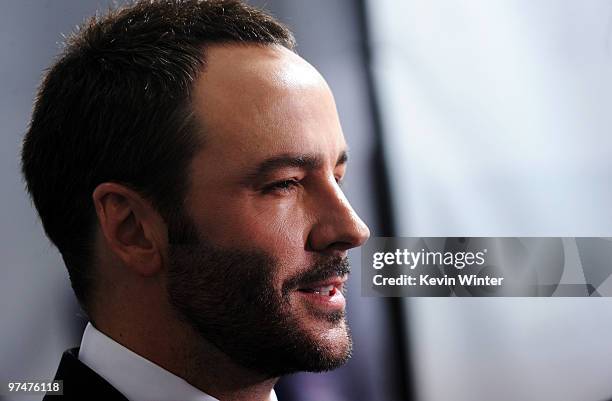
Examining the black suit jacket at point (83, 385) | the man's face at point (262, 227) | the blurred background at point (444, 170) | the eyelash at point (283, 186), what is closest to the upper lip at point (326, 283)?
the man's face at point (262, 227)

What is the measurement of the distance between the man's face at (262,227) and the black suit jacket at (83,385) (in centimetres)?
13

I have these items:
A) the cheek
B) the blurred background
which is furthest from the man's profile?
the blurred background

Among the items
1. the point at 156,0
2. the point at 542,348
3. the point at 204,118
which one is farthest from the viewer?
the point at 542,348

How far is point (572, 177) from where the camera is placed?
5.05ft

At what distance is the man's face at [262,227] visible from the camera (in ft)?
3.35

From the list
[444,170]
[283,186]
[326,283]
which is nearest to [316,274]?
[326,283]

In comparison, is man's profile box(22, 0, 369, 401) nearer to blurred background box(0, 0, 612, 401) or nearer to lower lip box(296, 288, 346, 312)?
lower lip box(296, 288, 346, 312)

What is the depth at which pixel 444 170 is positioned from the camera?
155 centimetres

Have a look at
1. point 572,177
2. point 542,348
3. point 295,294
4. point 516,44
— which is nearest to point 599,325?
point 542,348

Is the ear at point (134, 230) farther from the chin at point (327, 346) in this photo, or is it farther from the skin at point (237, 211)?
the chin at point (327, 346)

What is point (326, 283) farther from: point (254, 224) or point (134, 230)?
point (134, 230)

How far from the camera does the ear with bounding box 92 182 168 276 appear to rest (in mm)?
1042

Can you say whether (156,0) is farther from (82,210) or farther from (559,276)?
(559,276)

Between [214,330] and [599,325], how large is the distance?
835 mm
